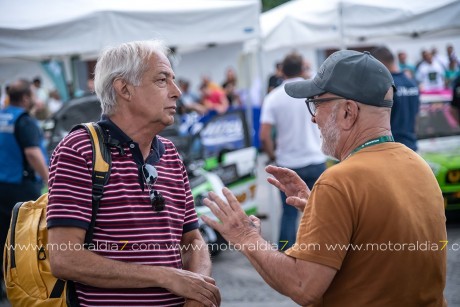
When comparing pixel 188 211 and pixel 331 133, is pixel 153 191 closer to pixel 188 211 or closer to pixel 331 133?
pixel 188 211

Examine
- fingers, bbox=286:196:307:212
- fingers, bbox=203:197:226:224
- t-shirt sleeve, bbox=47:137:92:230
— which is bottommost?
fingers, bbox=286:196:307:212

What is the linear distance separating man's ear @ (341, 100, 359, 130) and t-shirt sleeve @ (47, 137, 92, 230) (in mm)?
932

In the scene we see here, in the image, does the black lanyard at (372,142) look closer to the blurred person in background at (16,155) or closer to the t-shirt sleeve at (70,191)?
the t-shirt sleeve at (70,191)

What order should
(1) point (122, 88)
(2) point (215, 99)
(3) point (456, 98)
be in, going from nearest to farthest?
1. (1) point (122, 88)
2. (3) point (456, 98)
3. (2) point (215, 99)

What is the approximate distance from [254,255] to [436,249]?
633 millimetres

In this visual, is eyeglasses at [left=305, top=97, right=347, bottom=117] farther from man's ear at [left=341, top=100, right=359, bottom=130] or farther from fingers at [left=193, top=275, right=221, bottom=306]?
fingers at [left=193, top=275, right=221, bottom=306]

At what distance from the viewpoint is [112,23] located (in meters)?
7.07

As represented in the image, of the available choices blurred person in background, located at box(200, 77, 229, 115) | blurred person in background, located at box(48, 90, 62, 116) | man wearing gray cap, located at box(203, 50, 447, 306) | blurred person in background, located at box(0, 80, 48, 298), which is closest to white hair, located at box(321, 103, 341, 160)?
man wearing gray cap, located at box(203, 50, 447, 306)

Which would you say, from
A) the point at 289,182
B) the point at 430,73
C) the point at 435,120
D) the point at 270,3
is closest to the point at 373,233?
the point at 289,182

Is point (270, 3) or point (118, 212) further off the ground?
point (270, 3)

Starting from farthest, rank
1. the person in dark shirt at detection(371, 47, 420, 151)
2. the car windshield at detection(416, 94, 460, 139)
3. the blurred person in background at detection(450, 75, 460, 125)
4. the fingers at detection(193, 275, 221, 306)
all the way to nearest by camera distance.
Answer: the car windshield at detection(416, 94, 460, 139) → the blurred person in background at detection(450, 75, 460, 125) → the person in dark shirt at detection(371, 47, 420, 151) → the fingers at detection(193, 275, 221, 306)

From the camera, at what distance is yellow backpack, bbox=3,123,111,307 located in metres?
2.60

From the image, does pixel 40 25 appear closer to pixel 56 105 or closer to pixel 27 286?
pixel 27 286

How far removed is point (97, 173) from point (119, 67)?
0.45 meters
